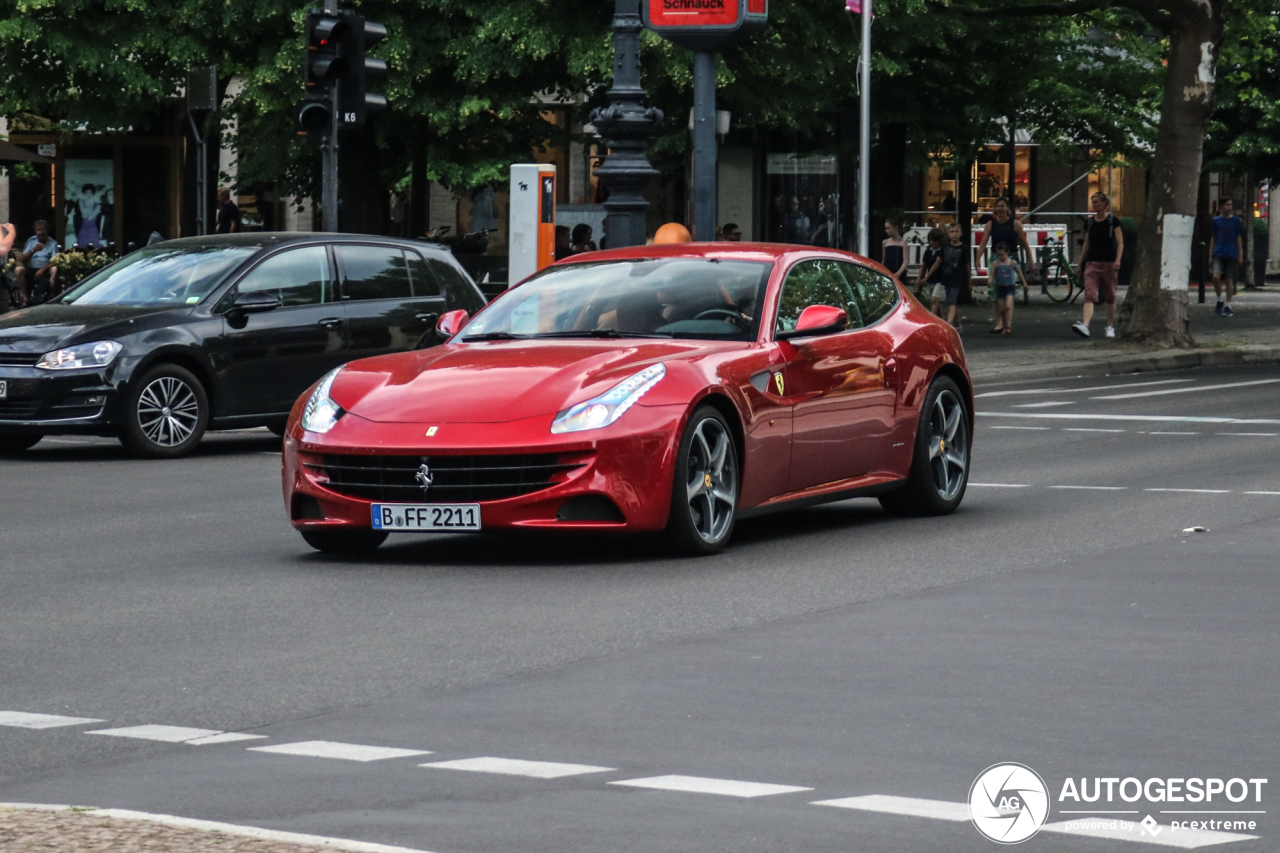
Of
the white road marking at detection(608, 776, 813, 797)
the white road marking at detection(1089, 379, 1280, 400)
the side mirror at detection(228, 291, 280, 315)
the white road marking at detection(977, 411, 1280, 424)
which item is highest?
the side mirror at detection(228, 291, 280, 315)

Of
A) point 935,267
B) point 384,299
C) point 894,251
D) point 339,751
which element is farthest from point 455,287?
point 894,251

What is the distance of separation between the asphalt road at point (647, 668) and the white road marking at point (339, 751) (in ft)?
0.09

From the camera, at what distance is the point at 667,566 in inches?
406

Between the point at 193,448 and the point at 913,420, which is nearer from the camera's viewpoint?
the point at 913,420

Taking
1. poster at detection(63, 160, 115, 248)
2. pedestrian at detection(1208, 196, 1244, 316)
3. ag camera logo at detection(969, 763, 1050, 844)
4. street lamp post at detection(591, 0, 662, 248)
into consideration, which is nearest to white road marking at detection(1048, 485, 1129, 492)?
street lamp post at detection(591, 0, 662, 248)

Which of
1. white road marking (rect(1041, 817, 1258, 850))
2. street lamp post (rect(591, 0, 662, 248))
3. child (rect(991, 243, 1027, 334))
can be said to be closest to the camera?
white road marking (rect(1041, 817, 1258, 850))

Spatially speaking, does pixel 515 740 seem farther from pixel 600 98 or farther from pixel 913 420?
pixel 600 98

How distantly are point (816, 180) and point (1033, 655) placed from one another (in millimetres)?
32621

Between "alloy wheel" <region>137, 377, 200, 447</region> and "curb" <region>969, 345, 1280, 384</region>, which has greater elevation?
"alloy wheel" <region>137, 377, 200, 447</region>

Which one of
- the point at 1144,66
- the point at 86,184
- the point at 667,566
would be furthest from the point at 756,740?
the point at 86,184

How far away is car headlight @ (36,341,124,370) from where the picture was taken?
1589 centimetres

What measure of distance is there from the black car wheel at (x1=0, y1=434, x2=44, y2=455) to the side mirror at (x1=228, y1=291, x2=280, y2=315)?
1.65m

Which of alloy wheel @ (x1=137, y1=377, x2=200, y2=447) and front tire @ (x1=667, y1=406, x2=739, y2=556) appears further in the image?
alloy wheel @ (x1=137, y1=377, x2=200, y2=447)

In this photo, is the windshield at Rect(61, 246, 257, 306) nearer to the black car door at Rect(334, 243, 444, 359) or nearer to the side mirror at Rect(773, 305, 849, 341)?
the black car door at Rect(334, 243, 444, 359)
